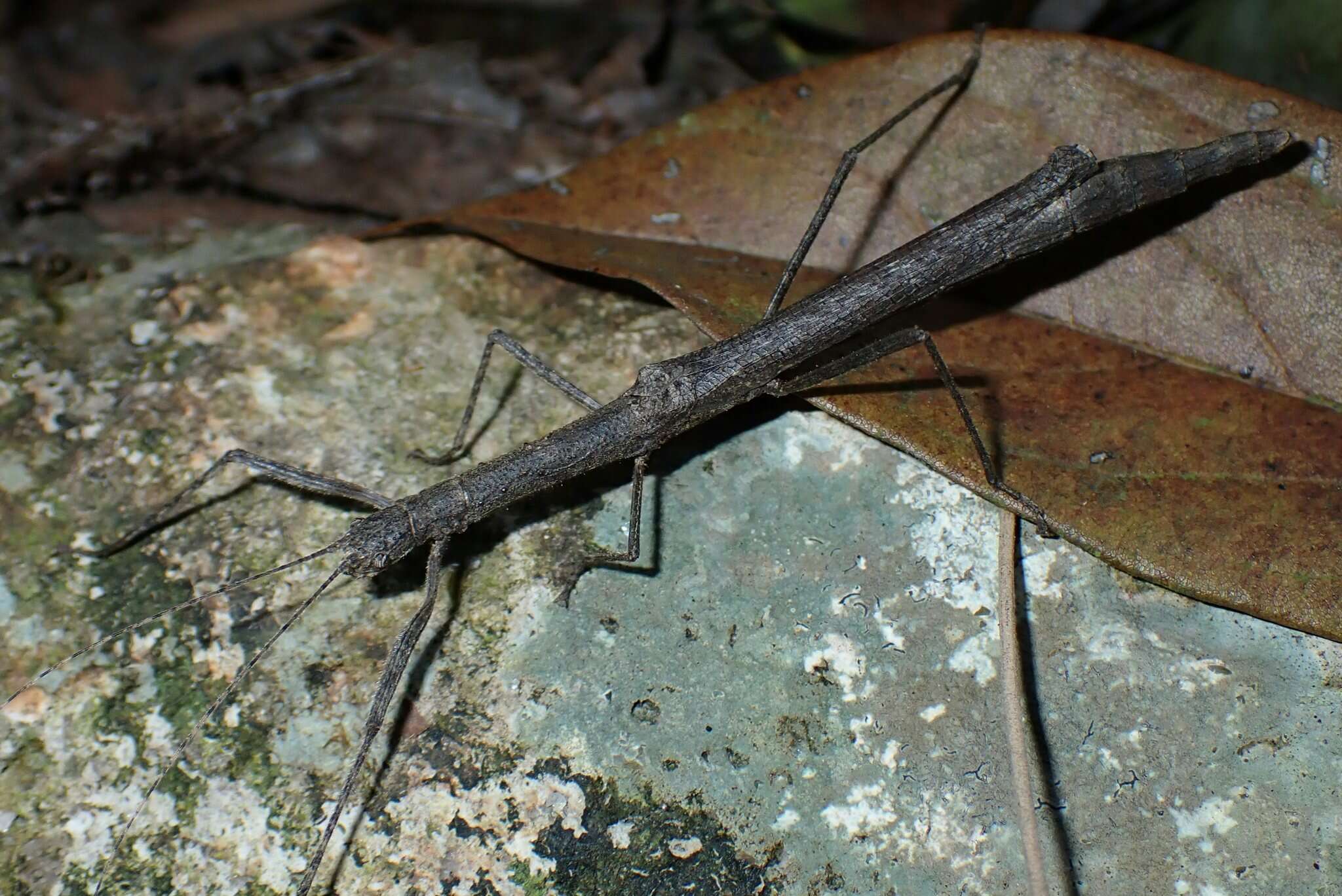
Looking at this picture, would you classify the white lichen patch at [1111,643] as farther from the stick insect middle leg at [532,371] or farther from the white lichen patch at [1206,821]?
the stick insect middle leg at [532,371]

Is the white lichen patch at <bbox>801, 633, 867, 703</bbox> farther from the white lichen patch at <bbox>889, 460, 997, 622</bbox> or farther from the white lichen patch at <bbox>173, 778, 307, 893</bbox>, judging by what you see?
the white lichen patch at <bbox>173, 778, 307, 893</bbox>

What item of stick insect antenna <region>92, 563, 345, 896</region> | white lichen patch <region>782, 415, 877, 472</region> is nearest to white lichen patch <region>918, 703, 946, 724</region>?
white lichen patch <region>782, 415, 877, 472</region>

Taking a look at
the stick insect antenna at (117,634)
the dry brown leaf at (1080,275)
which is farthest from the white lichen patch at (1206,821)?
the stick insect antenna at (117,634)

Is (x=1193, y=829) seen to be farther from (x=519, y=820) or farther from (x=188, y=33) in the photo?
(x=188, y=33)

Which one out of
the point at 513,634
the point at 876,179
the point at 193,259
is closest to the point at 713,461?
the point at 513,634

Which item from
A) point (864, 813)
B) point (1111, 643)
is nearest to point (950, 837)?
point (864, 813)

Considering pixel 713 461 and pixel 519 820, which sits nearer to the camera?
pixel 519 820
